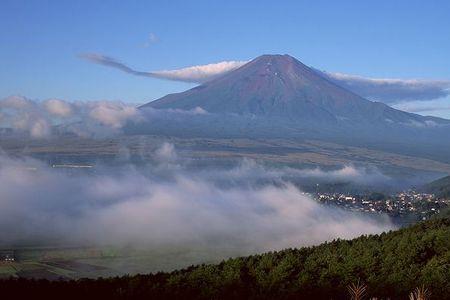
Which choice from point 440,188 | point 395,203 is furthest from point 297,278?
point 440,188

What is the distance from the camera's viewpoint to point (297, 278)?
2866cm

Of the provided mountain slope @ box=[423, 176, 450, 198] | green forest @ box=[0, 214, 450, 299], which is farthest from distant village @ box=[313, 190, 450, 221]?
green forest @ box=[0, 214, 450, 299]

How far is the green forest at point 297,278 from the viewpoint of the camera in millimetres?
25281

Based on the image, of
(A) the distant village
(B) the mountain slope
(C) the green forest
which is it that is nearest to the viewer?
(C) the green forest

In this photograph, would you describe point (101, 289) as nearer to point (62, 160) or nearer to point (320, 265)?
point (320, 265)

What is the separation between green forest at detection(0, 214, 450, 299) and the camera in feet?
82.9

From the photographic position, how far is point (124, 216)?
12912 cm

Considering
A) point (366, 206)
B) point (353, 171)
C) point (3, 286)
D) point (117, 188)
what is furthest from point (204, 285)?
point (353, 171)

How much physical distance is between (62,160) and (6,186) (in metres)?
16.5

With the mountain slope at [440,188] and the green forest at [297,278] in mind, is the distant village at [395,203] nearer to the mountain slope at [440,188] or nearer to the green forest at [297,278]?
the mountain slope at [440,188]

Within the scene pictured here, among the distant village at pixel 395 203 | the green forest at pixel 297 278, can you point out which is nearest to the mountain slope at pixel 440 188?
the distant village at pixel 395 203

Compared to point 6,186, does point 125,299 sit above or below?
above

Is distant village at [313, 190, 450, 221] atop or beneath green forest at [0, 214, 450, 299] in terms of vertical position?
beneath

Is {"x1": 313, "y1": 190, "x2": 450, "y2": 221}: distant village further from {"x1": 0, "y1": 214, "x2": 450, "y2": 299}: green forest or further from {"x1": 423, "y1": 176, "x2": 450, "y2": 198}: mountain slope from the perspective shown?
{"x1": 0, "y1": 214, "x2": 450, "y2": 299}: green forest
